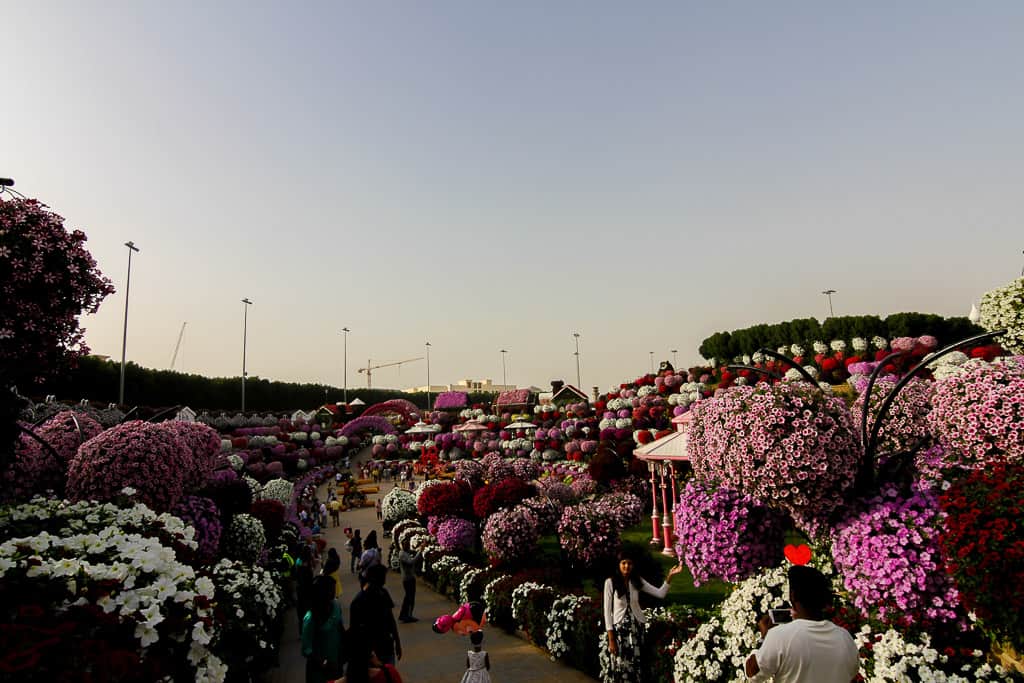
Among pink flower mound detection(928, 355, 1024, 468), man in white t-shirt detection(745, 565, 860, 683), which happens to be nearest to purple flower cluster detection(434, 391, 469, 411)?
pink flower mound detection(928, 355, 1024, 468)

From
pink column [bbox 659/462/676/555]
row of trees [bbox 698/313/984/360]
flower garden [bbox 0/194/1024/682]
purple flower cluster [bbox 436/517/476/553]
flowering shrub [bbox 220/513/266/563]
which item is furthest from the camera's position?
row of trees [bbox 698/313/984/360]

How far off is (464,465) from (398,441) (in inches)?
1101

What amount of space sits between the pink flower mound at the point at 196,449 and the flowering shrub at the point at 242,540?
2.13m

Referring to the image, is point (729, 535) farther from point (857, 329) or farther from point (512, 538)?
point (857, 329)

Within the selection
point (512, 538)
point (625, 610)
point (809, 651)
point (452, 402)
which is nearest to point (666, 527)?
point (512, 538)

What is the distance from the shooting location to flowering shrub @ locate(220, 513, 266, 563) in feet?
34.0

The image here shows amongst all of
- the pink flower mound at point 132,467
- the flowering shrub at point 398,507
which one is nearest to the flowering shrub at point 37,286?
the pink flower mound at point 132,467

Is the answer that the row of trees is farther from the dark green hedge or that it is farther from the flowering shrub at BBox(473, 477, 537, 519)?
the dark green hedge

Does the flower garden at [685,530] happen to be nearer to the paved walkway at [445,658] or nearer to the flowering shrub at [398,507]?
the paved walkway at [445,658]

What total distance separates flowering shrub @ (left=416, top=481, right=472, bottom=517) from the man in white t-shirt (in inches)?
494

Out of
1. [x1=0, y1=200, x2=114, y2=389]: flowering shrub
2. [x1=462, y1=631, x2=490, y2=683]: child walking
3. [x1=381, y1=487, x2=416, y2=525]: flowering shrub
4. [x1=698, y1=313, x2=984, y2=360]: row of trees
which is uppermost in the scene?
[x1=698, y1=313, x2=984, y2=360]: row of trees

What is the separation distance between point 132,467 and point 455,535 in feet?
27.3

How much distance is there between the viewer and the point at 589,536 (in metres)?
11.3

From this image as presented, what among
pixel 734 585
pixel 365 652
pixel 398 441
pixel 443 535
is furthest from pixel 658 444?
pixel 398 441
